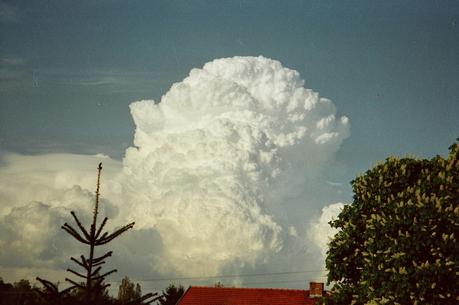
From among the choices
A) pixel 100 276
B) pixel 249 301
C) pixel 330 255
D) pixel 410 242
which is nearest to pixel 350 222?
pixel 330 255

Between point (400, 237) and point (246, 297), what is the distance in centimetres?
3333

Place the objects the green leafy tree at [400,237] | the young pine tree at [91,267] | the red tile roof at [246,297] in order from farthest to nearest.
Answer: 1. the red tile roof at [246,297]
2. the green leafy tree at [400,237]
3. the young pine tree at [91,267]

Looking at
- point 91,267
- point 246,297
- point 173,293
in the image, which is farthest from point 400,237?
point 173,293

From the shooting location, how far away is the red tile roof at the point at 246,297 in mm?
55500

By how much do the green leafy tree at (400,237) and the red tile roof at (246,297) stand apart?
88.5 feet

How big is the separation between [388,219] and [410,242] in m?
1.75

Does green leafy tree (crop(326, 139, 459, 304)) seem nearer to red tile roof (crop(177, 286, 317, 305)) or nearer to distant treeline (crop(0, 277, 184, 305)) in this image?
distant treeline (crop(0, 277, 184, 305))

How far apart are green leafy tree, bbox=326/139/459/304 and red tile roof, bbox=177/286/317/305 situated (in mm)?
26988

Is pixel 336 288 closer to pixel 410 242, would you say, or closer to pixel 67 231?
pixel 410 242

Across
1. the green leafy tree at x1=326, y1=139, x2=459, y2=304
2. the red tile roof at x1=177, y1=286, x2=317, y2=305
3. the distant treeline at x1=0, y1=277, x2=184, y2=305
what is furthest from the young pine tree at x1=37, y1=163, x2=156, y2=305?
the red tile roof at x1=177, y1=286, x2=317, y2=305

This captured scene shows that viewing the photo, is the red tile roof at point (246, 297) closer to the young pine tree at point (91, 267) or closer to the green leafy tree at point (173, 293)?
the green leafy tree at point (173, 293)

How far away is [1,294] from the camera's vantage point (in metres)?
94.8

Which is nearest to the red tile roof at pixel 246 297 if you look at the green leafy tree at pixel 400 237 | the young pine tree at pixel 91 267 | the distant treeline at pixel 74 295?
the distant treeline at pixel 74 295

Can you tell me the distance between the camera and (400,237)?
2575cm
